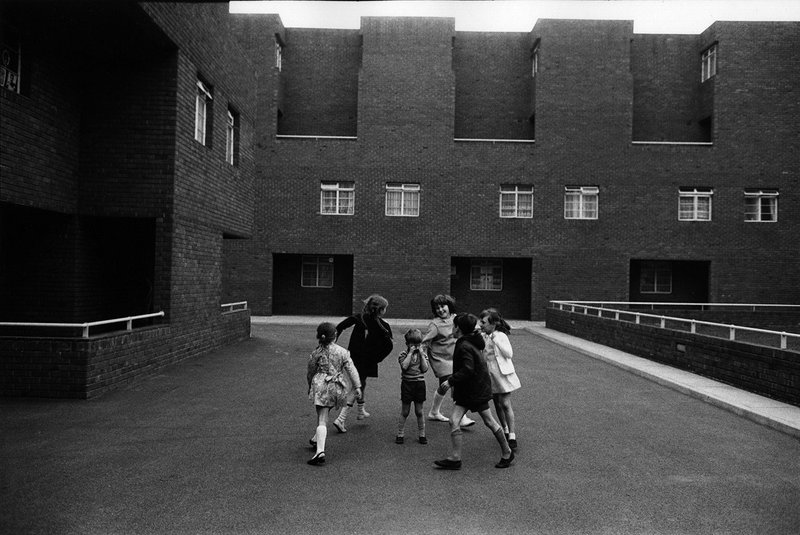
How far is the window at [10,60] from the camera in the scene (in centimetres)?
916

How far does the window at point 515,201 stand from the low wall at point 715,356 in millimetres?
9583

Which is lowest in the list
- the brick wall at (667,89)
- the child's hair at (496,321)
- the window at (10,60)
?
the child's hair at (496,321)

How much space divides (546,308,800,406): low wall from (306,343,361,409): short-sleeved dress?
6.53 metres

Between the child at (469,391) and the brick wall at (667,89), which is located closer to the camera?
the child at (469,391)

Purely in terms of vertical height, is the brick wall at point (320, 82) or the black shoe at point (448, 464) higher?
the brick wall at point (320, 82)

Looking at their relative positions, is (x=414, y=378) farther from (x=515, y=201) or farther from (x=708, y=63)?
(x=708, y=63)

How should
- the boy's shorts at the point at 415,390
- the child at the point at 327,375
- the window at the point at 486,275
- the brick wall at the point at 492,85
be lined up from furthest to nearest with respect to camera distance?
1. the brick wall at the point at 492,85
2. the window at the point at 486,275
3. the boy's shorts at the point at 415,390
4. the child at the point at 327,375

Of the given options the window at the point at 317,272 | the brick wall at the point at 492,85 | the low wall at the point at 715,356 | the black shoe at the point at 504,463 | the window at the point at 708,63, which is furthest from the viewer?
the brick wall at the point at 492,85

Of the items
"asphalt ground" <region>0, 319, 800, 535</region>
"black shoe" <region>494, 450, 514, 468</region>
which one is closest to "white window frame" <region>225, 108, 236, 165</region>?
"asphalt ground" <region>0, 319, 800, 535</region>

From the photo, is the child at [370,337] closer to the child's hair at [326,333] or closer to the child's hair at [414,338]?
the child's hair at [414,338]

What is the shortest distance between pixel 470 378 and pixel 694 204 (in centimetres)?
2400

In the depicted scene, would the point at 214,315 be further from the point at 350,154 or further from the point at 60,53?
the point at 350,154

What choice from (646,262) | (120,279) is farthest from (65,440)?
(646,262)

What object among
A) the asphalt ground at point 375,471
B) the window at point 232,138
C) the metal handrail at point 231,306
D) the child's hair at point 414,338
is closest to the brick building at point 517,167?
the metal handrail at point 231,306
